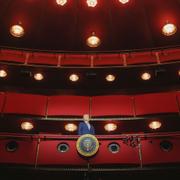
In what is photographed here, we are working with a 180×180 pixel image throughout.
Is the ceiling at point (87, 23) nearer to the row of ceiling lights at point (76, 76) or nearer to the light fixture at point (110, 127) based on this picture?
the row of ceiling lights at point (76, 76)

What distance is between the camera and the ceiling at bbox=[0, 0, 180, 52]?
818cm

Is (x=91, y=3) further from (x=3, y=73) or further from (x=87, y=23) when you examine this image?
(x=3, y=73)

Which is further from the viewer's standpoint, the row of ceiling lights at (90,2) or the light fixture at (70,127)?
the light fixture at (70,127)

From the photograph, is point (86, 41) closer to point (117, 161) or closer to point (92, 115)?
point (92, 115)

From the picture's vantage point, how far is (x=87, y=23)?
862cm

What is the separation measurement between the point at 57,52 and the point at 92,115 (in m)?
2.07

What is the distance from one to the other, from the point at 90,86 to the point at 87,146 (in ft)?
10.1

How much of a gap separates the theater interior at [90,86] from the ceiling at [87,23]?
26 mm

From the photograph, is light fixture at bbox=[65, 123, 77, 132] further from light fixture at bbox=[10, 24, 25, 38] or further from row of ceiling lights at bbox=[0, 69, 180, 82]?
light fixture at bbox=[10, 24, 25, 38]

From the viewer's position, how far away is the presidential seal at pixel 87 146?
6.32 metres

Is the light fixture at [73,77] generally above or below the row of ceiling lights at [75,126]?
above

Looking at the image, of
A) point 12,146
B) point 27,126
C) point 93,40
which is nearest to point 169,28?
point 93,40

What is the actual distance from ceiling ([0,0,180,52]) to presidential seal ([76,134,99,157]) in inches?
137

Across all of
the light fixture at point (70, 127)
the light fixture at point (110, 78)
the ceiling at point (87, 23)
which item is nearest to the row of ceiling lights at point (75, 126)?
the light fixture at point (70, 127)
